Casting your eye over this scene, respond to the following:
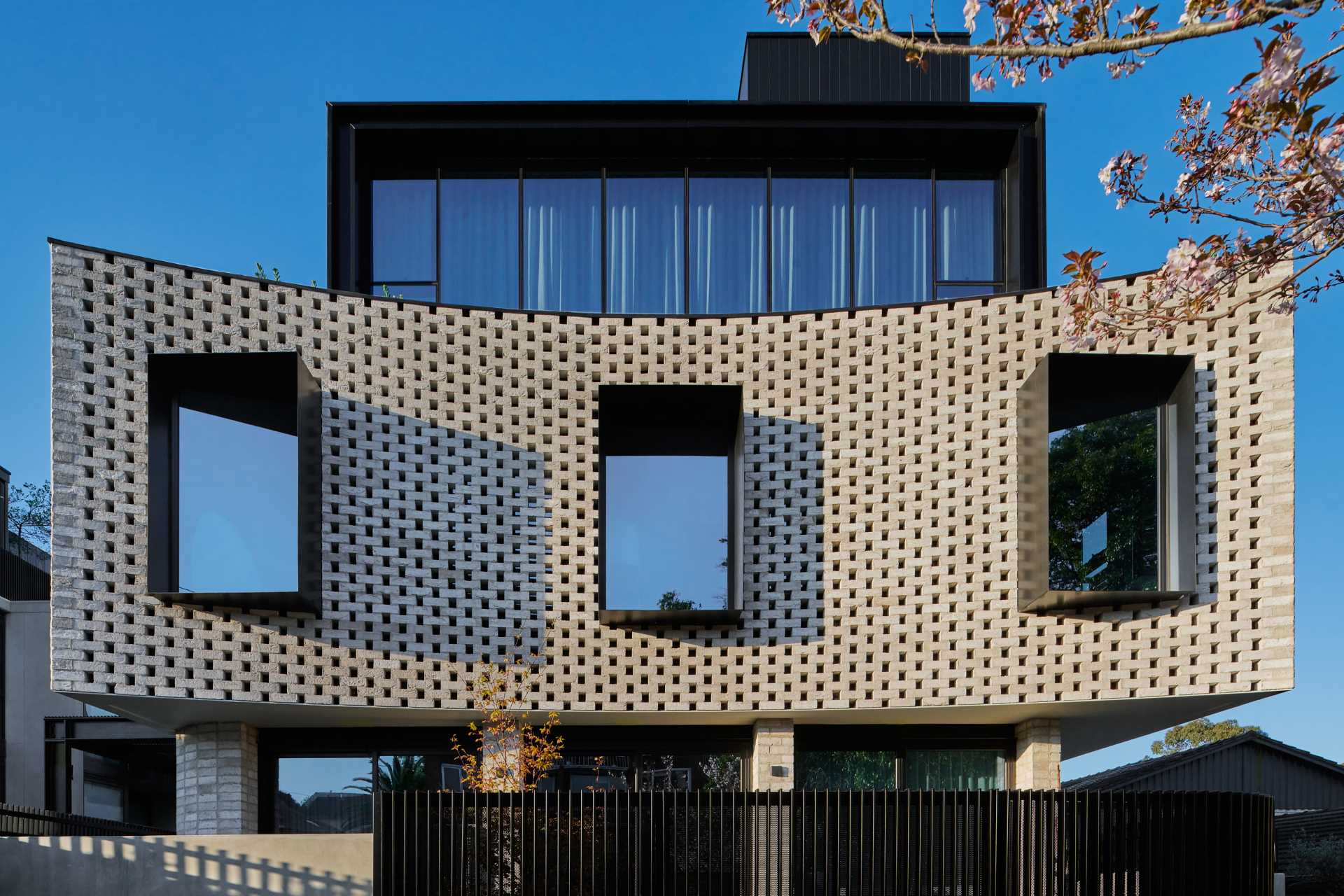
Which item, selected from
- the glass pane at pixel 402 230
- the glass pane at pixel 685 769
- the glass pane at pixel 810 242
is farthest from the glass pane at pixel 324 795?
the glass pane at pixel 810 242

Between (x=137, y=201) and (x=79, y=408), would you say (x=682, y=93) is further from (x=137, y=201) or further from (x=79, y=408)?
(x=137, y=201)

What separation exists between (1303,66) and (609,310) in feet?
39.5

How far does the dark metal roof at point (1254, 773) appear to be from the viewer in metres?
23.7

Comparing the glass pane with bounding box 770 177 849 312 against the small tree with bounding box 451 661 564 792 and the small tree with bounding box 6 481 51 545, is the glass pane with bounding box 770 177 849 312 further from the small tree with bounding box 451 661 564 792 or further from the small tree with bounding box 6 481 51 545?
the small tree with bounding box 6 481 51 545

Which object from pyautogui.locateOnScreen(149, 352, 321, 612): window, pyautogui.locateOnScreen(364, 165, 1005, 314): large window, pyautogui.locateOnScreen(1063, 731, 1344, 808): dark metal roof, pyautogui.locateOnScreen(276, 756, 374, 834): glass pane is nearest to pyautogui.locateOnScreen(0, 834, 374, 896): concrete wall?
pyautogui.locateOnScreen(149, 352, 321, 612): window

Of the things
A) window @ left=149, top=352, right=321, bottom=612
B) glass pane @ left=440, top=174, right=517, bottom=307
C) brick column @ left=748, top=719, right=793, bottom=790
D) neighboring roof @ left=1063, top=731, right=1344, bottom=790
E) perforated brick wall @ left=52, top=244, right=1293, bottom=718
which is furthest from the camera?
neighboring roof @ left=1063, top=731, right=1344, bottom=790

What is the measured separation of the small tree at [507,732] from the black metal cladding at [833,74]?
939 centimetres

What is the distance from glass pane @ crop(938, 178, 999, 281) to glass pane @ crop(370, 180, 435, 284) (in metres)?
7.19

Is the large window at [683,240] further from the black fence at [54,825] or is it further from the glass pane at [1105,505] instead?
the black fence at [54,825]

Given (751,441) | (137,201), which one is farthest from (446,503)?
(137,201)

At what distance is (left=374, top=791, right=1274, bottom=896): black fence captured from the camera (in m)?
10.0

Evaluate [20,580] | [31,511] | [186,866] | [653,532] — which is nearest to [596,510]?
[653,532]

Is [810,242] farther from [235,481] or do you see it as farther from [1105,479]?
[235,481]

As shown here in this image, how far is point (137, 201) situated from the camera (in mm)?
21359
